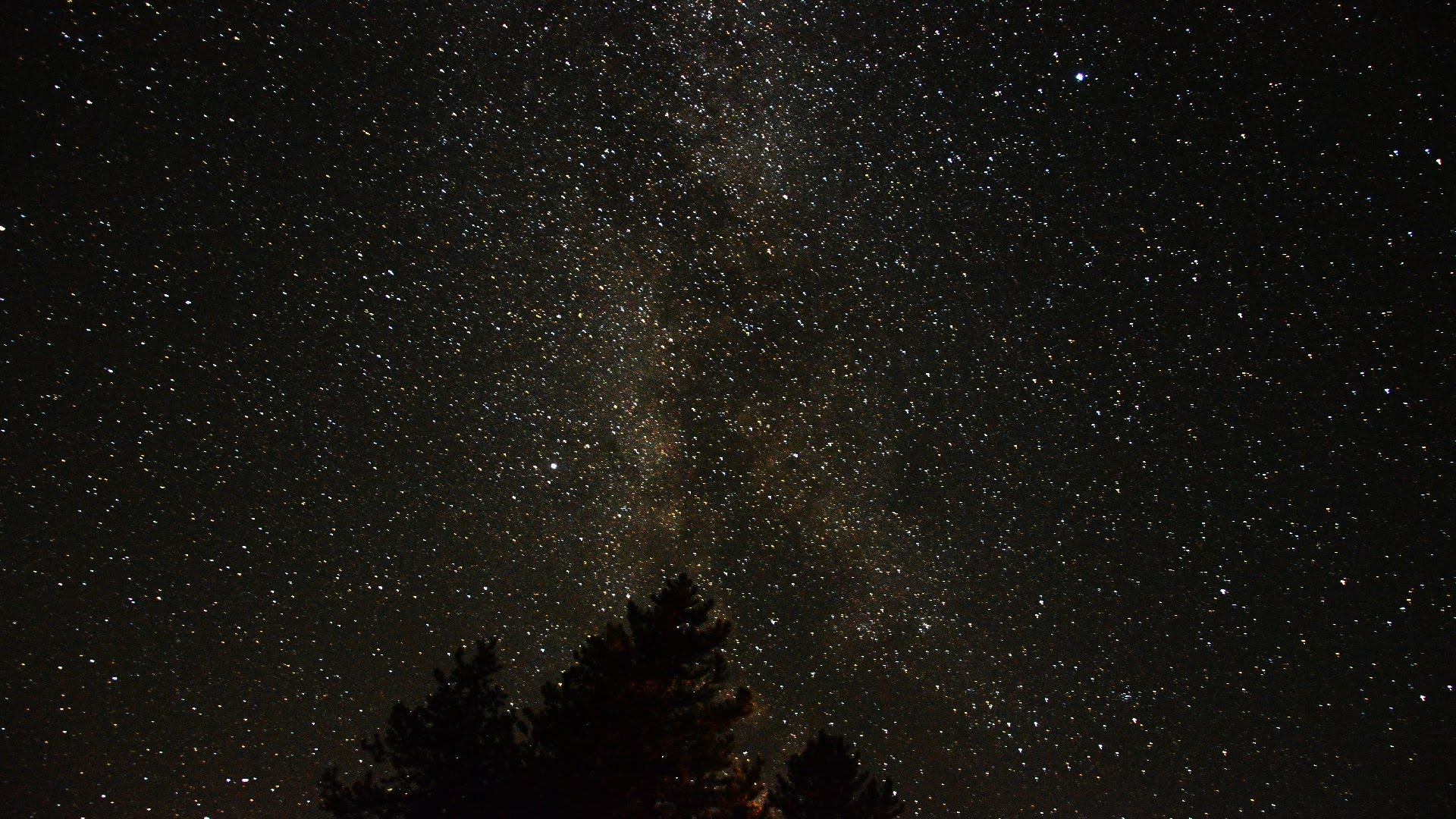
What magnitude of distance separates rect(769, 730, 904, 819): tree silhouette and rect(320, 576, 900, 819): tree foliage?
1 centimetres

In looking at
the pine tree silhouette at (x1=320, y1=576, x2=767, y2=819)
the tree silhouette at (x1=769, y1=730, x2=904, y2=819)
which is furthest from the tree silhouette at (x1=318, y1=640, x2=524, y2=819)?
the tree silhouette at (x1=769, y1=730, x2=904, y2=819)

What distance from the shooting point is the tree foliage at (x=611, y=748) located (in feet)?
22.2

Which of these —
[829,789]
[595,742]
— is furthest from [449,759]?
[829,789]

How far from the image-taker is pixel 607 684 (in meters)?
7.23

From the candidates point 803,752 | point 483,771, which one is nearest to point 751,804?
point 803,752

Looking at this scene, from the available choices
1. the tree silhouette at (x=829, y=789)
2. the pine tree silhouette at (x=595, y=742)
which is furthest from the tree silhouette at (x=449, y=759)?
the tree silhouette at (x=829, y=789)

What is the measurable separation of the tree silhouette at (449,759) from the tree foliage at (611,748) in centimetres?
1

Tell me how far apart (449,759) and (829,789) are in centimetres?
374

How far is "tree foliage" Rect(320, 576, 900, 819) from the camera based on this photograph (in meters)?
6.78

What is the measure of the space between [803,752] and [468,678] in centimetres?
A: 353

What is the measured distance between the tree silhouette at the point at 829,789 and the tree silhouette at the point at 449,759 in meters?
2.75

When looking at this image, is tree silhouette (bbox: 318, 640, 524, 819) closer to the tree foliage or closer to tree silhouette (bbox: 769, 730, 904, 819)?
the tree foliage

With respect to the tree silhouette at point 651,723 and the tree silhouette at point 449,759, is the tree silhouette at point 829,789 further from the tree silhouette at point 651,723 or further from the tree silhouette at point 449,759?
the tree silhouette at point 449,759

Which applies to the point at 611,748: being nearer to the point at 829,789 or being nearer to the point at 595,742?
the point at 595,742
